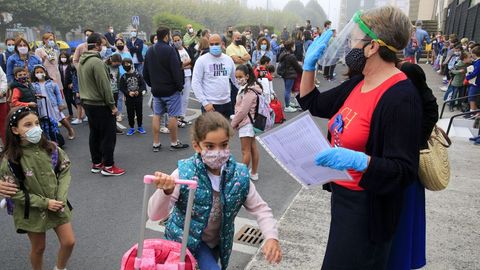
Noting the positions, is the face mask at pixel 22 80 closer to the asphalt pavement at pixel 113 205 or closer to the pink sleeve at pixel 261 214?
the asphalt pavement at pixel 113 205

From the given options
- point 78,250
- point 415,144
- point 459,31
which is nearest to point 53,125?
point 78,250

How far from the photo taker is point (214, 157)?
2135 millimetres

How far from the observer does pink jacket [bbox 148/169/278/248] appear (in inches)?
81.7

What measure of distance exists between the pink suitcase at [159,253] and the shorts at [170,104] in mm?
4973

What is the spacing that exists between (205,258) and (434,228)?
2932mm

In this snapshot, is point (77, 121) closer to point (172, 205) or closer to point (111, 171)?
point (111, 171)

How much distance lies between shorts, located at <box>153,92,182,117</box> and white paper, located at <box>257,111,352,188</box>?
202 inches

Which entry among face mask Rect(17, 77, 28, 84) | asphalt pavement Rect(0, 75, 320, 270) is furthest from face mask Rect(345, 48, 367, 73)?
face mask Rect(17, 77, 28, 84)

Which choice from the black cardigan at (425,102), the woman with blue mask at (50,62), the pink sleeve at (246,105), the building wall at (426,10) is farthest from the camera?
the building wall at (426,10)

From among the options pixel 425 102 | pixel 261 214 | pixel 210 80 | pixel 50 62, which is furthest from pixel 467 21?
pixel 261 214

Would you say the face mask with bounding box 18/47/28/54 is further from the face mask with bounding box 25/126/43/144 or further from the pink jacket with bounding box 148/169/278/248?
the pink jacket with bounding box 148/169/278/248

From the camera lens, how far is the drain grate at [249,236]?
3930 mm

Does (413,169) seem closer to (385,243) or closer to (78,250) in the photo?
(385,243)

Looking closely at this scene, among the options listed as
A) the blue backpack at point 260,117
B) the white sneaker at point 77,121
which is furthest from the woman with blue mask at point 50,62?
the blue backpack at point 260,117
